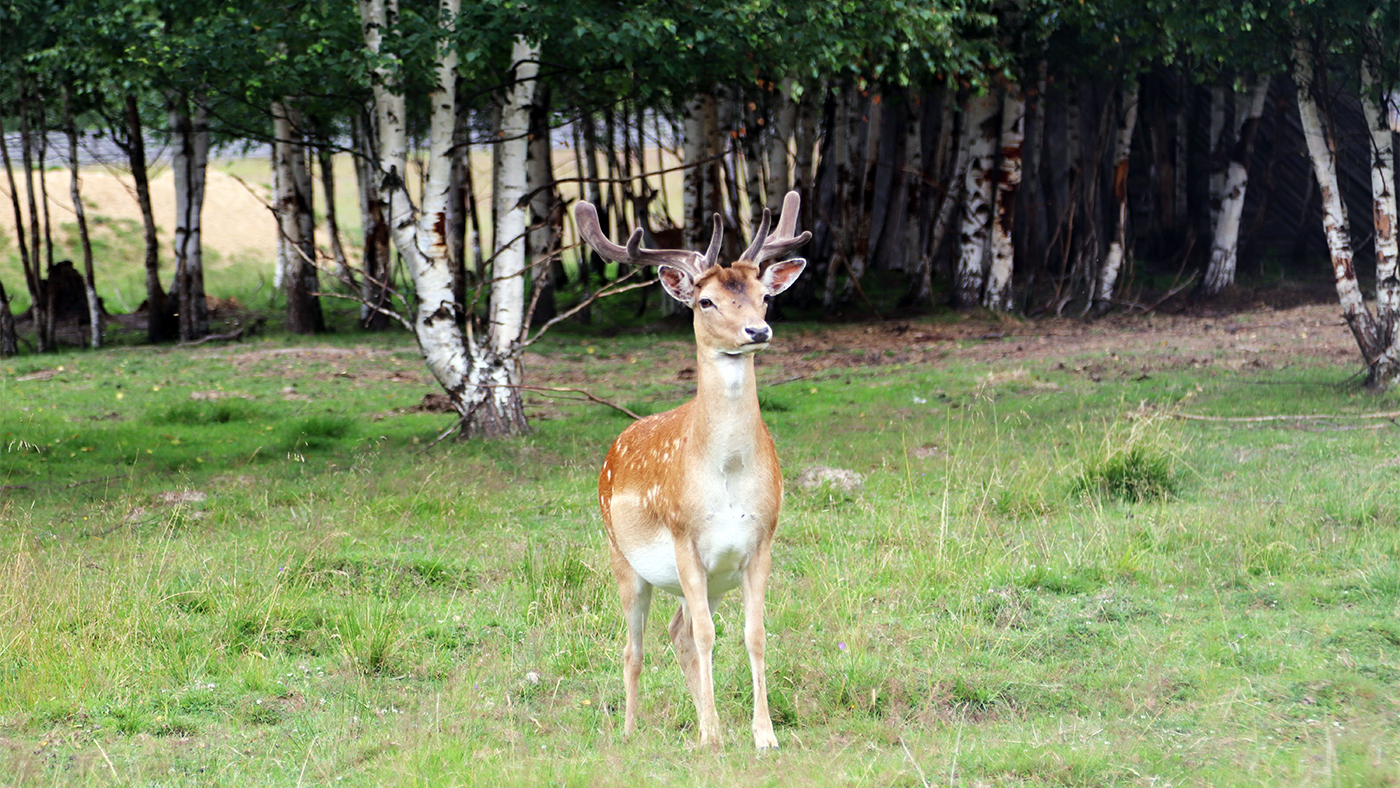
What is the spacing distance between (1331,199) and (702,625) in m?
10.1

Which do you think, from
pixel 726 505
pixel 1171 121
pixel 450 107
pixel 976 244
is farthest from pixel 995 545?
pixel 1171 121

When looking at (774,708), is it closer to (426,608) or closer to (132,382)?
(426,608)

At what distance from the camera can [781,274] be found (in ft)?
18.4

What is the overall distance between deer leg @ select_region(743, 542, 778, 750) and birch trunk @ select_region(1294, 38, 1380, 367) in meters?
9.58

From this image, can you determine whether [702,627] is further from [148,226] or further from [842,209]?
[842,209]

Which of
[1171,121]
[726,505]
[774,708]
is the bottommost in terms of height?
[774,708]

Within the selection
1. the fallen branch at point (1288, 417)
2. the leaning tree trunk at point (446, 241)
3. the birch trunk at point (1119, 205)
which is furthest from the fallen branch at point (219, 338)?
the fallen branch at point (1288, 417)

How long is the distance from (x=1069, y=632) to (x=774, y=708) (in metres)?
1.81

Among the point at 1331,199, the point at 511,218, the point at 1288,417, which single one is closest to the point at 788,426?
A: the point at 511,218

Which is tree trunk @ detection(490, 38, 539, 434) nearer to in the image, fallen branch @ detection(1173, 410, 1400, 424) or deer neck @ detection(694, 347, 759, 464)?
fallen branch @ detection(1173, 410, 1400, 424)

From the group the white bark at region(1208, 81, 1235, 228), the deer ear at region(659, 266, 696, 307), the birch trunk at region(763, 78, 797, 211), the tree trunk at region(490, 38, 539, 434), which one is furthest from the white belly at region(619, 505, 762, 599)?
the white bark at region(1208, 81, 1235, 228)

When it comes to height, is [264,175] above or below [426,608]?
above

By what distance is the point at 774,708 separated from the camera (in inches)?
223

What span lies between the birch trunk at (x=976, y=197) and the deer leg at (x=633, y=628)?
53.1 ft
